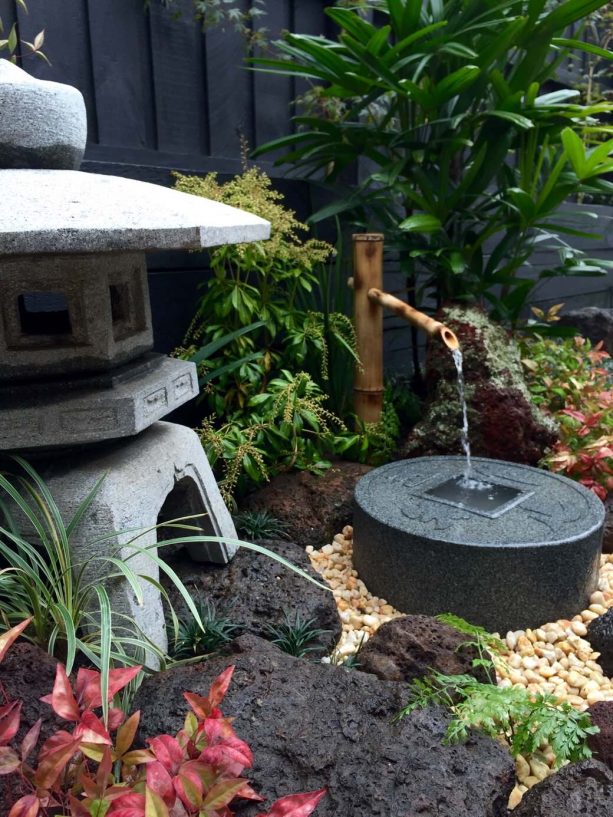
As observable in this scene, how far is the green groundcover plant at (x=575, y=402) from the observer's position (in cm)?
315

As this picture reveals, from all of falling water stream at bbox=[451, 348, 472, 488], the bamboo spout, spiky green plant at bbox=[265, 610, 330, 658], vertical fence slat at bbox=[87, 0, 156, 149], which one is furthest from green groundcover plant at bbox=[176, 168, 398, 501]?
spiky green plant at bbox=[265, 610, 330, 658]

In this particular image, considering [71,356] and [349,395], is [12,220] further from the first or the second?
[349,395]

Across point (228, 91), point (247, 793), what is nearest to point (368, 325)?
point (228, 91)

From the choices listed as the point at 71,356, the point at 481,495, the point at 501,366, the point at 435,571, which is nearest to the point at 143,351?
the point at 71,356

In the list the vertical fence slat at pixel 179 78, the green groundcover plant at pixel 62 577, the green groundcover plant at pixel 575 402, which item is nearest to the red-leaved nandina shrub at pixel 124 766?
the green groundcover plant at pixel 62 577

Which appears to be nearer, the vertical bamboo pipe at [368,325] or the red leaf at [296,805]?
the red leaf at [296,805]

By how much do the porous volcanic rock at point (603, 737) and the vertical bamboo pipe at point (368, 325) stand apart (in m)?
Result: 1.98

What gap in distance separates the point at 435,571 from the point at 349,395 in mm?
1392

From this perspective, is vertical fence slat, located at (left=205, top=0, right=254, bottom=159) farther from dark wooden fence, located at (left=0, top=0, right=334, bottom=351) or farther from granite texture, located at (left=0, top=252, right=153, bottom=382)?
granite texture, located at (left=0, top=252, right=153, bottom=382)

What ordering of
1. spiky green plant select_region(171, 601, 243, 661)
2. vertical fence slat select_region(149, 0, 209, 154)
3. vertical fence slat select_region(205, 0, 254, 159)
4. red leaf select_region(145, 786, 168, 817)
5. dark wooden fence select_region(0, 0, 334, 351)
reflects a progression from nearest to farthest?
1. red leaf select_region(145, 786, 168, 817)
2. spiky green plant select_region(171, 601, 243, 661)
3. dark wooden fence select_region(0, 0, 334, 351)
4. vertical fence slat select_region(149, 0, 209, 154)
5. vertical fence slat select_region(205, 0, 254, 159)

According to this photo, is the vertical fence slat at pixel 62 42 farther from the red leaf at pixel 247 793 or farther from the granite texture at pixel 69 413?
the red leaf at pixel 247 793

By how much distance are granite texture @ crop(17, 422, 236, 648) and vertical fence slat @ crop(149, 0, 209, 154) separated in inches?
81.8

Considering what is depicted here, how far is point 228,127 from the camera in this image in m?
3.80

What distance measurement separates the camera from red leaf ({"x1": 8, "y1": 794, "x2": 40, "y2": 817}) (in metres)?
A: 1.12
